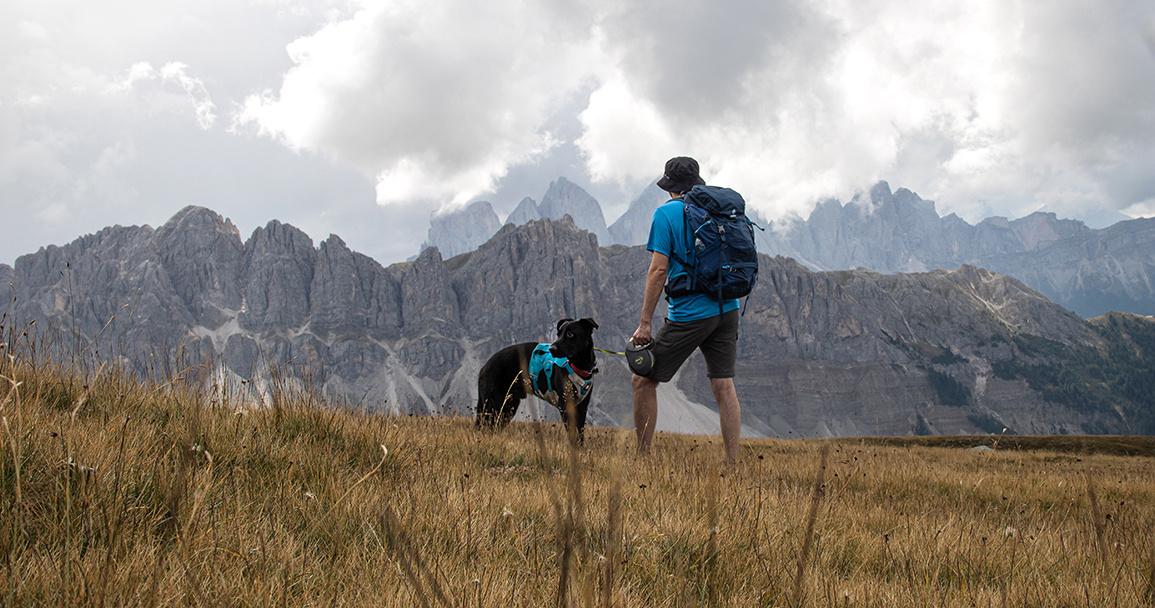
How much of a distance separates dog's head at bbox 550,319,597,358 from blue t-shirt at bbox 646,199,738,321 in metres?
1.56

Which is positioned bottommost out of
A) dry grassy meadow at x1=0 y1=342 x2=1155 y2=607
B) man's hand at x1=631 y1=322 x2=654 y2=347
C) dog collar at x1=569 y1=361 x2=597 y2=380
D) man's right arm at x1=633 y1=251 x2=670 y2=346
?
dry grassy meadow at x1=0 y1=342 x2=1155 y2=607

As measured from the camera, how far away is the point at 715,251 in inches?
199

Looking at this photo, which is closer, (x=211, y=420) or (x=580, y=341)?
(x=211, y=420)

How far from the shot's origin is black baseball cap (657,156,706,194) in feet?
18.6

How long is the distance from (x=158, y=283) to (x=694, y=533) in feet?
825

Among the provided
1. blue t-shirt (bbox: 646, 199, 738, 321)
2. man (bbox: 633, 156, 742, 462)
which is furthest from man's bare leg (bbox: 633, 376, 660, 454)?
blue t-shirt (bbox: 646, 199, 738, 321)

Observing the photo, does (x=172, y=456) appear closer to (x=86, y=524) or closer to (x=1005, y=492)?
(x=86, y=524)

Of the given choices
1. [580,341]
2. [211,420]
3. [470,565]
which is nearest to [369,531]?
[470,565]

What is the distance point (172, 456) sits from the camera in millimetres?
2352

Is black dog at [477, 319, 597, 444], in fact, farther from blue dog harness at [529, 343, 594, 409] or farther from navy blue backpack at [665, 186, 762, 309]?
navy blue backpack at [665, 186, 762, 309]

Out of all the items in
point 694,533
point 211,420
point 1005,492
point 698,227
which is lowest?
point 1005,492

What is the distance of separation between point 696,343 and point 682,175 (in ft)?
6.10

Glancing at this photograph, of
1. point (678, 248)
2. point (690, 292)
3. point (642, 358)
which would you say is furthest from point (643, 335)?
point (678, 248)

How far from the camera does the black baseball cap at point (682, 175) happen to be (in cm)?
566
